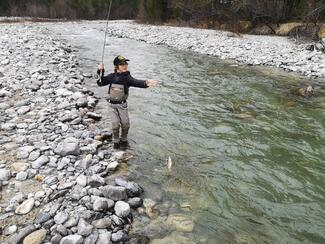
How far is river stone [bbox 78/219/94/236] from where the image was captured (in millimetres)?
4863

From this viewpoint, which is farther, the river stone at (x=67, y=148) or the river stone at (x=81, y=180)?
the river stone at (x=67, y=148)

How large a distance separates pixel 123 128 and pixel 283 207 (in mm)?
3846

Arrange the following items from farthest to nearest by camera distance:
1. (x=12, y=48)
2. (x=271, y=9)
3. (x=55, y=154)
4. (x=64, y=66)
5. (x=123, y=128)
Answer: (x=271, y=9) < (x=12, y=48) < (x=64, y=66) < (x=123, y=128) < (x=55, y=154)

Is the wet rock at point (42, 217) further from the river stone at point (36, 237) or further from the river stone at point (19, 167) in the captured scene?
the river stone at point (19, 167)

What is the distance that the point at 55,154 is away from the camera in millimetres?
6938

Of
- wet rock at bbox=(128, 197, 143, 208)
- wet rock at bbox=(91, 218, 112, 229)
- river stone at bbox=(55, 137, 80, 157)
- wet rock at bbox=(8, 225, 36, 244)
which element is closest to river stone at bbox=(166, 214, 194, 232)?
wet rock at bbox=(128, 197, 143, 208)

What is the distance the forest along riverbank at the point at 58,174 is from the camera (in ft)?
16.3

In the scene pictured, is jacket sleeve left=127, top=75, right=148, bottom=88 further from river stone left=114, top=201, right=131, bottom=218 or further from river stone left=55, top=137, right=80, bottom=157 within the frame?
river stone left=114, top=201, right=131, bottom=218

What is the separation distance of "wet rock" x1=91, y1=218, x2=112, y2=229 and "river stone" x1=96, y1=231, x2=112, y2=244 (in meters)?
0.15

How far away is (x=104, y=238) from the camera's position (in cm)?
478

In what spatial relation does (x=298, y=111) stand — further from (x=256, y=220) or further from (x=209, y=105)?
(x=256, y=220)

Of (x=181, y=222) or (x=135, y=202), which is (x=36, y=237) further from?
(x=181, y=222)

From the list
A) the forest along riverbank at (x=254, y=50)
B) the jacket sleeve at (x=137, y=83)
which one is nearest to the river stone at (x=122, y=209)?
the jacket sleeve at (x=137, y=83)

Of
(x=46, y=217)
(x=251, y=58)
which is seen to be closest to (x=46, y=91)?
(x=46, y=217)
